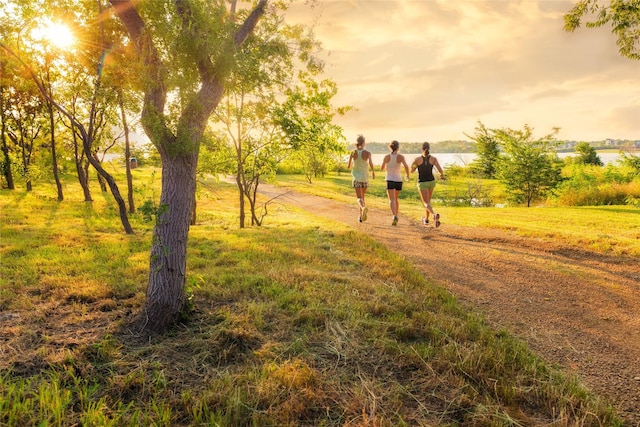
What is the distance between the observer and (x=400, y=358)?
13.0 ft

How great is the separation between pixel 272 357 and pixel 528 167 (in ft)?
94.4

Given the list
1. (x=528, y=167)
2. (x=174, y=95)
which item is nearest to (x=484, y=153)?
(x=528, y=167)

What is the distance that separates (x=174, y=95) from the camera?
4.48 metres

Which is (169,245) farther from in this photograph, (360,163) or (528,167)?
(528,167)

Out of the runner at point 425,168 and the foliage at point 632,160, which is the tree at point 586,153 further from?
the runner at point 425,168

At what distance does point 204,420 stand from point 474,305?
178 inches

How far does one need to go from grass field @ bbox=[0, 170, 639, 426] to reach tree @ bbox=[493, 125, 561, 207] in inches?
972

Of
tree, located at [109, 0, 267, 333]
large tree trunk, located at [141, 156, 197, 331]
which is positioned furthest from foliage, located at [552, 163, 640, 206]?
large tree trunk, located at [141, 156, 197, 331]

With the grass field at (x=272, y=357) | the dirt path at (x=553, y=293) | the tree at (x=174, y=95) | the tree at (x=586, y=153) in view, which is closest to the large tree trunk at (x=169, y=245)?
the tree at (x=174, y=95)

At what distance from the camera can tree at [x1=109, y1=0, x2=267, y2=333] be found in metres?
4.22

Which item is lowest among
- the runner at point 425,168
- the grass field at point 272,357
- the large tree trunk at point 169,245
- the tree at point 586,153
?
the grass field at point 272,357

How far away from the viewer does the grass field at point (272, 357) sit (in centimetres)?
309

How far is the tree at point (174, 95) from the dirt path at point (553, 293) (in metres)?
4.72

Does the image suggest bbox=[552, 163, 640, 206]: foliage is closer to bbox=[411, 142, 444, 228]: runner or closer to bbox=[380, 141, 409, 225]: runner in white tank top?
bbox=[411, 142, 444, 228]: runner
